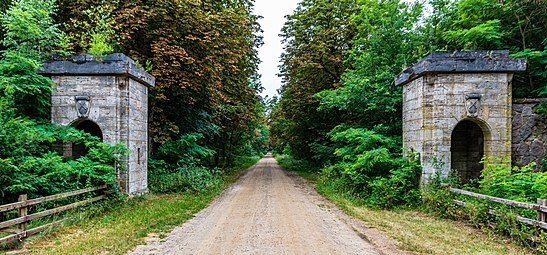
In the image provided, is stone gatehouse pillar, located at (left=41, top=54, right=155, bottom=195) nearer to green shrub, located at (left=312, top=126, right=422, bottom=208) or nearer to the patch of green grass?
green shrub, located at (left=312, top=126, right=422, bottom=208)

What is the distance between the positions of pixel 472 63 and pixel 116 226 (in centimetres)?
1006

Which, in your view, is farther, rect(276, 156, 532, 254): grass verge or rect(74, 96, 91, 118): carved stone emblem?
rect(74, 96, 91, 118): carved stone emblem

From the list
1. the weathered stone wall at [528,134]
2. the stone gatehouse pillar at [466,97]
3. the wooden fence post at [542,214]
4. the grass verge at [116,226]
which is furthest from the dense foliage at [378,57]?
the grass verge at [116,226]

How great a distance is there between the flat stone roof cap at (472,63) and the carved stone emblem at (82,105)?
986cm

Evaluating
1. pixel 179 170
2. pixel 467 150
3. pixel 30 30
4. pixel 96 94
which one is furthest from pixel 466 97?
pixel 30 30

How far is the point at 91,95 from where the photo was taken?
31.3 ft

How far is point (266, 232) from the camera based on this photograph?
6.82m

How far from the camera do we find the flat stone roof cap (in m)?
8.83

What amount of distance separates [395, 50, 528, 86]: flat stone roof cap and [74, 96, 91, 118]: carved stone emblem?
9856mm

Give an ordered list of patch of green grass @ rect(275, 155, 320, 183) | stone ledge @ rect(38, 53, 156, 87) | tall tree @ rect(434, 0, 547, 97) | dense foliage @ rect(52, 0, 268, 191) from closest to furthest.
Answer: stone ledge @ rect(38, 53, 156, 87) < tall tree @ rect(434, 0, 547, 97) < dense foliage @ rect(52, 0, 268, 191) < patch of green grass @ rect(275, 155, 320, 183)

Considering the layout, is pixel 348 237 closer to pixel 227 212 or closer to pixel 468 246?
pixel 468 246

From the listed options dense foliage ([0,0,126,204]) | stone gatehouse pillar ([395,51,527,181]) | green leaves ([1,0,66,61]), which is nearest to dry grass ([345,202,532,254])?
stone gatehouse pillar ([395,51,527,181])

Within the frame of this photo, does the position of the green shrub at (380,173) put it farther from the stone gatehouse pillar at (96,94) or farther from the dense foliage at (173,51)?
the stone gatehouse pillar at (96,94)

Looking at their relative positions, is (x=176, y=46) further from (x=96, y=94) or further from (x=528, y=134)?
(x=528, y=134)
